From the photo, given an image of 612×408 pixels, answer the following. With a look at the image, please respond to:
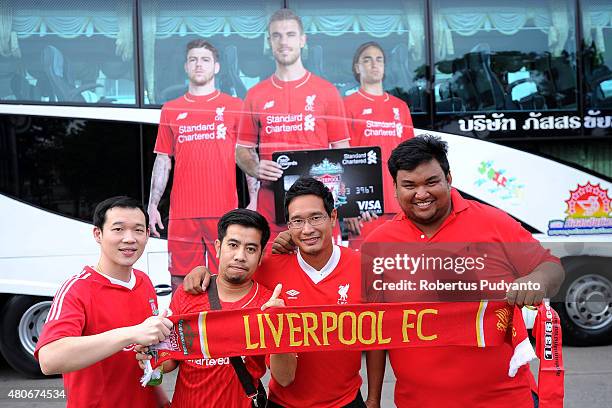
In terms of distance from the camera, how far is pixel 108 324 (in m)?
2.61

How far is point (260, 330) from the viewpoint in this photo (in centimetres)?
276

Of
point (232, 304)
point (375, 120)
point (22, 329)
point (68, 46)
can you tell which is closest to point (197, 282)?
point (232, 304)

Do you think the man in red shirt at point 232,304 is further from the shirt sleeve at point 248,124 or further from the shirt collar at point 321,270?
the shirt sleeve at point 248,124

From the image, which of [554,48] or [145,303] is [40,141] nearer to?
[145,303]

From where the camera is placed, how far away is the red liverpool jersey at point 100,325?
8.34ft

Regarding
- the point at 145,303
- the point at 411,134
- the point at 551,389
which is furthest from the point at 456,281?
the point at 411,134

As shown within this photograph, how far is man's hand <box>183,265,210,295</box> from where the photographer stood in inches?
112

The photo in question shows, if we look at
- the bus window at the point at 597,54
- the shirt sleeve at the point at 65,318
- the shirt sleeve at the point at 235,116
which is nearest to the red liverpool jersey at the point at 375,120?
the shirt sleeve at the point at 235,116

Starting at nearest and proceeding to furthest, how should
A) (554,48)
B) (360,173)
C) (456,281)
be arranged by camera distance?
(456,281)
(360,173)
(554,48)

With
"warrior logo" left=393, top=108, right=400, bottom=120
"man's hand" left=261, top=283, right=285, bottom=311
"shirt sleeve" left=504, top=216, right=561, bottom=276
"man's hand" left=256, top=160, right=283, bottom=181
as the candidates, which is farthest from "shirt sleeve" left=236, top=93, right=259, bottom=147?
"shirt sleeve" left=504, top=216, right=561, bottom=276

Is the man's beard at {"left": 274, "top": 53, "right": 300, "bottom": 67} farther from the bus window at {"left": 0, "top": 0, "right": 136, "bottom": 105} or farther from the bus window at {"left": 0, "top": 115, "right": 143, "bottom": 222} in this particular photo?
the bus window at {"left": 0, "top": 115, "right": 143, "bottom": 222}

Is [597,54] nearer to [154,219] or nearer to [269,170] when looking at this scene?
[269,170]

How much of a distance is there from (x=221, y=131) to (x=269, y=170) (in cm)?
60

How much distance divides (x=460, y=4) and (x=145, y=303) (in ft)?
15.7
